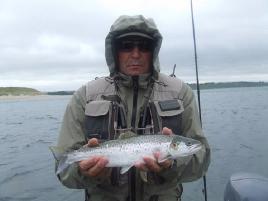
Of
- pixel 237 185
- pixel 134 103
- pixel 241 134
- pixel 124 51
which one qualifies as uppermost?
pixel 124 51

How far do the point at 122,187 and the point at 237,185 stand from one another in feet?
7.97

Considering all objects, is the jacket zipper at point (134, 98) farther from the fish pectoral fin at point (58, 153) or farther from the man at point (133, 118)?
the fish pectoral fin at point (58, 153)

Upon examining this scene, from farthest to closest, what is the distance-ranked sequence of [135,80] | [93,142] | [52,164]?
1. [52,164]
2. [135,80]
3. [93,142]

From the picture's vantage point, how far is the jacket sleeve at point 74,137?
15.4ft

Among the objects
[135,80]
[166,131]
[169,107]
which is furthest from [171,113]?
[135,80]

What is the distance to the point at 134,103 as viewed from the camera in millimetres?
4996

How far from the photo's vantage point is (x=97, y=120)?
484 centimetres

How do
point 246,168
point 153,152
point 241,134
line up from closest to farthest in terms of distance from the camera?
1. point 153,152
2. point 246,168
3. point 241,134

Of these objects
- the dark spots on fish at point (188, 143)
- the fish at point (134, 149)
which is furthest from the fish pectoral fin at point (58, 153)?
the dark spots on fish at point (188, 143)

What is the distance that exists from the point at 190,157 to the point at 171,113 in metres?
0.53

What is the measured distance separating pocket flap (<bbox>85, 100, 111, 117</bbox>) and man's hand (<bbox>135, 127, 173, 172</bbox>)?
72 cm

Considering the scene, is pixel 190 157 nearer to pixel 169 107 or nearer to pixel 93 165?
pixel 169 107

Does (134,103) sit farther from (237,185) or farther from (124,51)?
(237,185)

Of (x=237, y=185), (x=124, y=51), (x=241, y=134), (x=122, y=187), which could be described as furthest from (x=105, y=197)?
(x=241, y=134)
